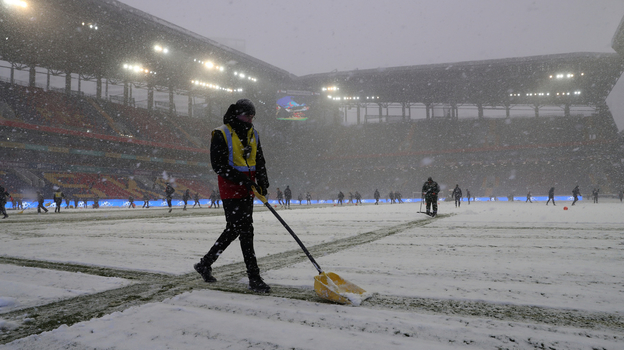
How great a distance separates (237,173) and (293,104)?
4524cm

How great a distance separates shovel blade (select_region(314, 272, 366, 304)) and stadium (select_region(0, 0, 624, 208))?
2746 centimetres

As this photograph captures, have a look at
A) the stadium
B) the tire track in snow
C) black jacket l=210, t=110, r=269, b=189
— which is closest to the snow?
the tire track in snow

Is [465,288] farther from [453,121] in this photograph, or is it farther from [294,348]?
[453,121]

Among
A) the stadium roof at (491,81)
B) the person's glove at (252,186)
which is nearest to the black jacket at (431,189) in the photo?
the person's glove at (252,186)

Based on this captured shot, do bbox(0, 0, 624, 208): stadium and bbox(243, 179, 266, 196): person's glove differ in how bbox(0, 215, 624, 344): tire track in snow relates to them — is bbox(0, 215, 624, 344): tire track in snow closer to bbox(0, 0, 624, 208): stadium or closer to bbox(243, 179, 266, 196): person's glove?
bbox(243, 179, 266, 196): person's glove

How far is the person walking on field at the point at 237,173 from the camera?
106 inches

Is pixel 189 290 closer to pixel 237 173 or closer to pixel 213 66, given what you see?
pixel 237 173

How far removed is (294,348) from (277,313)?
0.50 meters

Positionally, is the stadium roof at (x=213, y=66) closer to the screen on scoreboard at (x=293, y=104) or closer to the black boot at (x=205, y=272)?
the screen on scoreboard at (x=293, y=104)

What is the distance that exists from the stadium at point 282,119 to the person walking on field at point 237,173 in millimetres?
26323

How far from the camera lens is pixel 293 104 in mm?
46875

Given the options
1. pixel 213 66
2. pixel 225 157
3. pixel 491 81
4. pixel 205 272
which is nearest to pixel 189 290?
pixel 205 272

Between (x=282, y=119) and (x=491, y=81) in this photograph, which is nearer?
(x=491, y=81)

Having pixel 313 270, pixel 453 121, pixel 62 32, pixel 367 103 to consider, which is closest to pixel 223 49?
pixel 62 32
